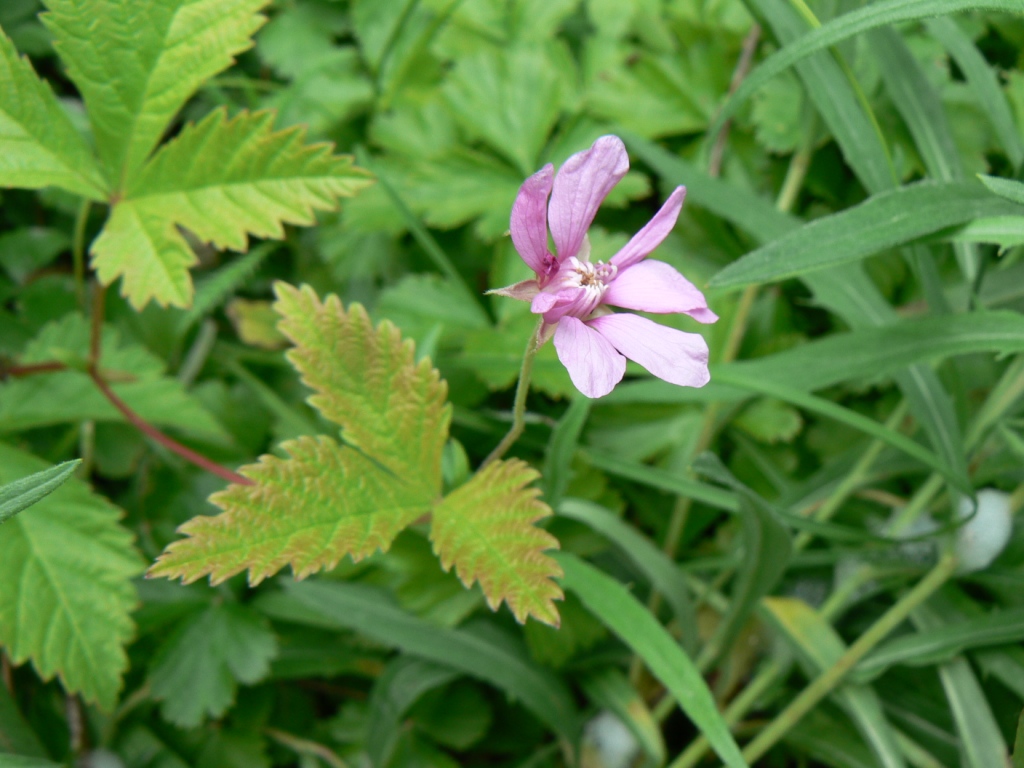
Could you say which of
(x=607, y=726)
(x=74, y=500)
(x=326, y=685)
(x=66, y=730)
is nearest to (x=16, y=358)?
(x=74, y=500)

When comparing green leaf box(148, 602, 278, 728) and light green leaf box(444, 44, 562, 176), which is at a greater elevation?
light green leaf box(444, 44, 562, 176)

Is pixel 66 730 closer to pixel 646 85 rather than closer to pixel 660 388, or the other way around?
pixel 660 388

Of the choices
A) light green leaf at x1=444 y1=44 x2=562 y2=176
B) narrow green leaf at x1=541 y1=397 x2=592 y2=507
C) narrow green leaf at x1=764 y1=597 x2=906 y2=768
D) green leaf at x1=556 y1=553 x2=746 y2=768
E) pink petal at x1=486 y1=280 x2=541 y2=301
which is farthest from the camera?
light green leaf at x1=444 y1=44 x2=562 y2=176

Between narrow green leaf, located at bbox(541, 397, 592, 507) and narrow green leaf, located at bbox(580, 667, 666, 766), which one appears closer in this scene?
narrow green leaf, located at bbox(541, 397, 592, 507)

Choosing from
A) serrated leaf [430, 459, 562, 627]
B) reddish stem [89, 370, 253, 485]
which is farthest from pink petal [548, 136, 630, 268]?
reddish stem [89, 370, 253, 485]

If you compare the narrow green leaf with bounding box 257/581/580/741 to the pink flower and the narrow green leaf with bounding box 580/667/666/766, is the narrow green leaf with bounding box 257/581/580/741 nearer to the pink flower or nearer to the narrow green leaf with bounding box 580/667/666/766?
the narrow green leaf with bounding box 580/667/666/766

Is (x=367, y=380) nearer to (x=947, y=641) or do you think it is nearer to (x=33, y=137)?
(x=33, y=137)

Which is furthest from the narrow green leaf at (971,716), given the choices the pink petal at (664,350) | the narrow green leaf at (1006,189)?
the pink petal at (664,350)
